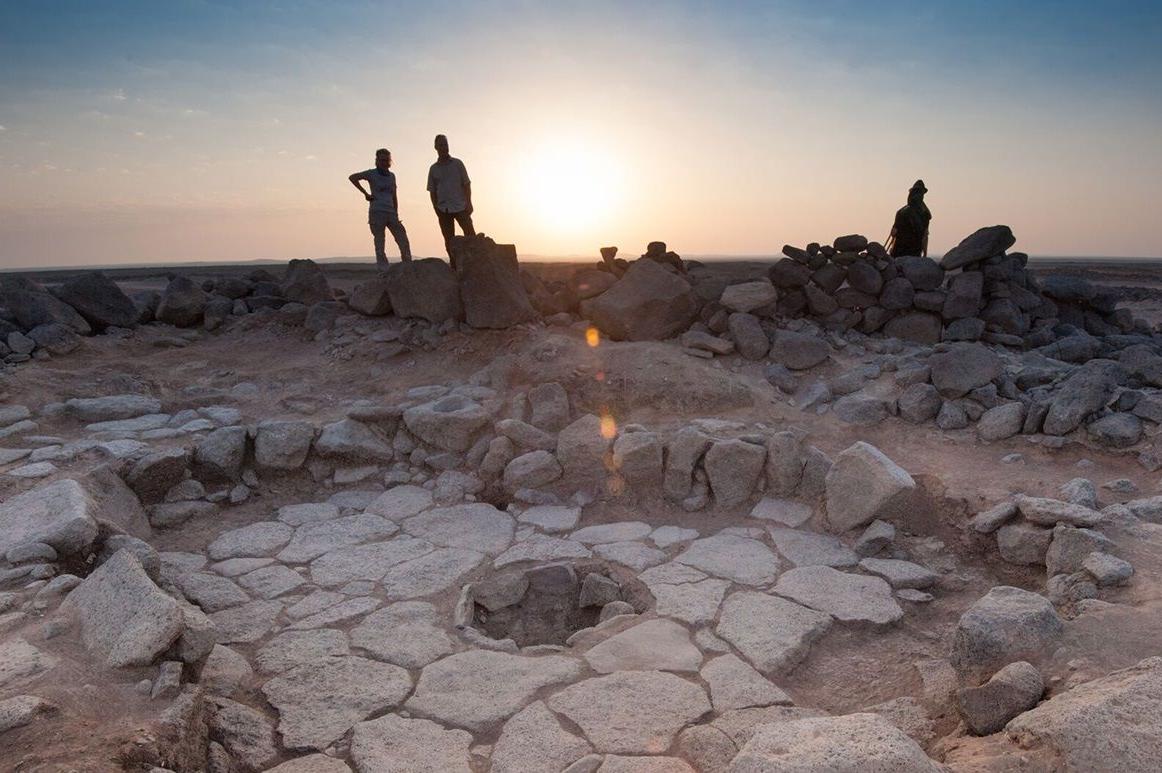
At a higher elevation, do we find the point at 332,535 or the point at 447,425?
the point at 447,425

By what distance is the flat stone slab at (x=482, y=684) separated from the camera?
9.92 feet

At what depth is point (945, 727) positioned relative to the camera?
2760mm

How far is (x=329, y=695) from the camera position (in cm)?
316

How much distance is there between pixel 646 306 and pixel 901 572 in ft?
13.0

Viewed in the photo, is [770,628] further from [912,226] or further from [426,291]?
[912,226]

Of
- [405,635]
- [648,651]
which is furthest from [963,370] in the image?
[405,635]

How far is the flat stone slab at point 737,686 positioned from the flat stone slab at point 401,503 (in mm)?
2764

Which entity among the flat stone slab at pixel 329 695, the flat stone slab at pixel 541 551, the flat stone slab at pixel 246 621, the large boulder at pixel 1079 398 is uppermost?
the large boulder at pixel 1079 398

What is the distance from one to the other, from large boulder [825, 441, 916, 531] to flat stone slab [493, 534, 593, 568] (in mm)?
1779

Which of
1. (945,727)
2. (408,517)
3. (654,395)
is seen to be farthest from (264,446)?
(945,727)

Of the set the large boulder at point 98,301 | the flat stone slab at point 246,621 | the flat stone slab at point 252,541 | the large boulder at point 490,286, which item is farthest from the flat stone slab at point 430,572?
the large boulder at point 98,301

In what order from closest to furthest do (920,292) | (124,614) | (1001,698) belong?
(1001,698) → (124,614) → (920,292)

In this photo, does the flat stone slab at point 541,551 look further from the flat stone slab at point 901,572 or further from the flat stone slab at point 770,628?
the flat stone slab at point 901,572

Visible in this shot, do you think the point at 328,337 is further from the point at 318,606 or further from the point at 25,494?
the point at 318,606
